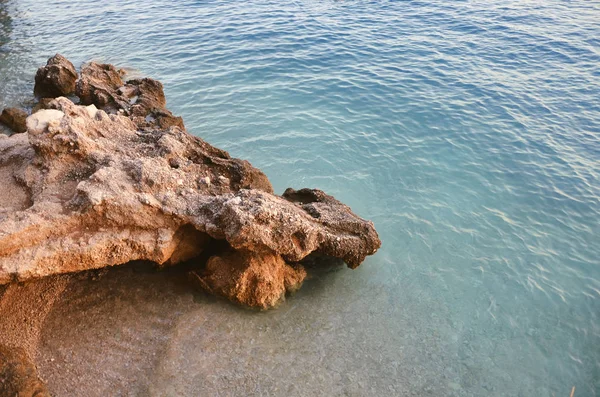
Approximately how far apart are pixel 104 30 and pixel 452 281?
19.4 metres

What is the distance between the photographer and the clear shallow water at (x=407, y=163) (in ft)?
20.2

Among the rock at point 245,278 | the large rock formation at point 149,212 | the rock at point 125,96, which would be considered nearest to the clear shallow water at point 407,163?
the rock at point 245,278

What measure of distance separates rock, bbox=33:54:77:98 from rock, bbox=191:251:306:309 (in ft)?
31.6

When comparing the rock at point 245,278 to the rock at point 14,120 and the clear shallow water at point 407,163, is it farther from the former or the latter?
the rock at point 14,120

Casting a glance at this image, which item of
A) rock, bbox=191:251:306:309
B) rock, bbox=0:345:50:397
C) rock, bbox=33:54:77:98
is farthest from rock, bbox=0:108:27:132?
rock, bbox=0:345:50:397

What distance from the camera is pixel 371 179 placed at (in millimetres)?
10180

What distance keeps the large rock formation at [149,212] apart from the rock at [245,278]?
2 cm

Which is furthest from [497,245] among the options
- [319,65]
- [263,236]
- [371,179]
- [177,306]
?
[319,65]

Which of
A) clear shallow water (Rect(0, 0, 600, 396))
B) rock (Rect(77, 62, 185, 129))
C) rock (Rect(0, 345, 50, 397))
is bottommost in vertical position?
clear shallow water (Rect(0, 0, 600, 396))

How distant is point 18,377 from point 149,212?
7.86ft

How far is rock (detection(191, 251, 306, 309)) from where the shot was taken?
21.2 ft

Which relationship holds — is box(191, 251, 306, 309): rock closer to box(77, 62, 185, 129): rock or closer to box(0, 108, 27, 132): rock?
box(77, 62, 185, 129): rock

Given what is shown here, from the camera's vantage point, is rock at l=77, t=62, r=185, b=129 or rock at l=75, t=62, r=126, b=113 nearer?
rock at l=77, t=62, r=185, b=129

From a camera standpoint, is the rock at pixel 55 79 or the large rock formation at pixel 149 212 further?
the rock at pixel 55 79
